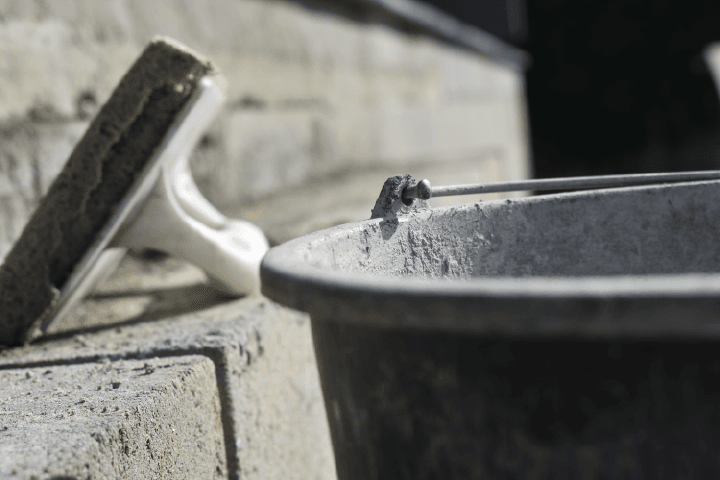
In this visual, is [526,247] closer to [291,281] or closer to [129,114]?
[291,281]

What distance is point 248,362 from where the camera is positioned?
1304mm

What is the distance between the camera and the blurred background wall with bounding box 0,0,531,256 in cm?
184

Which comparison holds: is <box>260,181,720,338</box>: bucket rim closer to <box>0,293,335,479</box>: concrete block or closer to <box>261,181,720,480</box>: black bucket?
<box>261,181,720,480</box>: black bucket

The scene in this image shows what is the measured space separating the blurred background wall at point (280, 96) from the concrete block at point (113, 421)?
32.3 inches

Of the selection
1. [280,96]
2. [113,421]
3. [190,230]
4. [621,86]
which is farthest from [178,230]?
[621,86]

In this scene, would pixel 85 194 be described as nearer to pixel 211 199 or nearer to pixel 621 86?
pixel 211 199

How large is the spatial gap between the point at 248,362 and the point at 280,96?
207cm

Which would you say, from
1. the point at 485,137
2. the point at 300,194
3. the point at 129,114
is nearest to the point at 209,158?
the point at 300,194

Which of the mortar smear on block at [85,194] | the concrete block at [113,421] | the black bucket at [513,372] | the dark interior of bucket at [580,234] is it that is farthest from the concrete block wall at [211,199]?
the dark interior of bucket at [580,234]

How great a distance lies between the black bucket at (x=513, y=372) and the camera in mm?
454

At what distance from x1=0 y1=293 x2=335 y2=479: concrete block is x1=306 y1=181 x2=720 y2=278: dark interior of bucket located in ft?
1.71

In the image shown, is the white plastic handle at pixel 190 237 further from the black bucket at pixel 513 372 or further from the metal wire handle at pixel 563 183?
the black bucket at pixel 513 372

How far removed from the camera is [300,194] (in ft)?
10.3

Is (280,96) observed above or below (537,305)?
above
